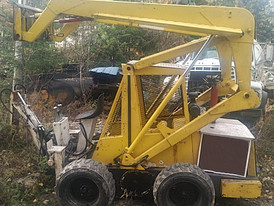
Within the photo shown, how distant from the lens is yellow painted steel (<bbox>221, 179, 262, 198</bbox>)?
4.18 meters

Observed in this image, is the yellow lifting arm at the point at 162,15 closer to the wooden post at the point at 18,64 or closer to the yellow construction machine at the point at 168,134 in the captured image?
the yellow construction machine at the point at 168,134

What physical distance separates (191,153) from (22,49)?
5278mm

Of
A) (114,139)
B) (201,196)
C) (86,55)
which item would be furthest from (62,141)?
(86,55)

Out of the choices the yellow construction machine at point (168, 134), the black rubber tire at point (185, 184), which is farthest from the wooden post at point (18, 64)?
the black rubber tire at point (185, 184)

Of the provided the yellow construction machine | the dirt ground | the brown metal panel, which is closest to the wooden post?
the dirt ground

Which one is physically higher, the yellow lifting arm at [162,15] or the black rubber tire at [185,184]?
the yellow lifting arm at [162,15]

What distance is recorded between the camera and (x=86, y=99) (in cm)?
925

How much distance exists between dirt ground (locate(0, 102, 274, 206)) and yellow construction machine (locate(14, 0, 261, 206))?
1.68 ft

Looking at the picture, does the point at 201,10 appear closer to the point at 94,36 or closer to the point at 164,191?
the point at 164,191

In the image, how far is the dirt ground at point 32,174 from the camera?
463cm

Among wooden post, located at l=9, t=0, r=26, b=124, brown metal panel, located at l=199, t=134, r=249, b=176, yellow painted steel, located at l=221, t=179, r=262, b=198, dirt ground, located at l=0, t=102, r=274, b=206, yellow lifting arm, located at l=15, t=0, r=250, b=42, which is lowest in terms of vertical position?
dirt ground, located at l=0, t=102, r=274, b=206

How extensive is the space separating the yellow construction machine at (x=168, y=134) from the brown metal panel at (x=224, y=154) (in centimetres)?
1

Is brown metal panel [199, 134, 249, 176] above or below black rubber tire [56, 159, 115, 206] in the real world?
above

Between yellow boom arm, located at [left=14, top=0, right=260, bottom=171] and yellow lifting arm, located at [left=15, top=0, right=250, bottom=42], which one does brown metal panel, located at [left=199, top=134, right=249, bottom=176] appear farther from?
yellow lifting arm, located at [left=15, top=0, right=250, bottom=42]
